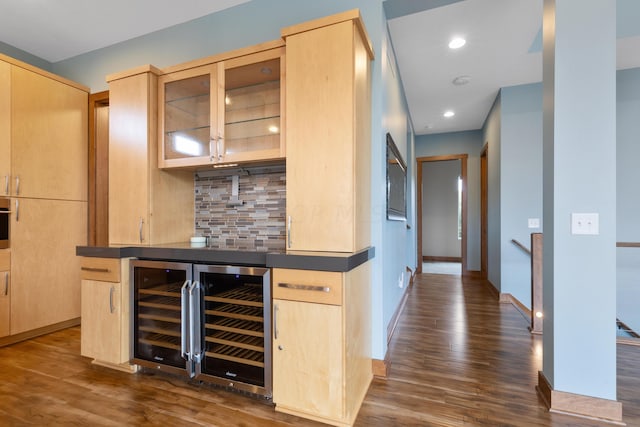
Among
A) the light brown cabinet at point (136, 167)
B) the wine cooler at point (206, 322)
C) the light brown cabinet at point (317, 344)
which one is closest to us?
the light brown cabinet at point (317, 344)

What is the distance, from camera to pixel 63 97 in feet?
9.98

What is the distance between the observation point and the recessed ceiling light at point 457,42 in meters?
2.82

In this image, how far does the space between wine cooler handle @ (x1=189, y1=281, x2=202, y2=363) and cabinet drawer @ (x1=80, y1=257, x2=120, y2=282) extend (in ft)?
2.24

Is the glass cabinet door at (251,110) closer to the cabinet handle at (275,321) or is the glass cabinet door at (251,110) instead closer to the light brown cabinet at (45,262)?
the cabinet handle at (275,321)

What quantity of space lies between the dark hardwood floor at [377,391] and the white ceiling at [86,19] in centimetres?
300

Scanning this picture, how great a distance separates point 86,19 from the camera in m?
2.72

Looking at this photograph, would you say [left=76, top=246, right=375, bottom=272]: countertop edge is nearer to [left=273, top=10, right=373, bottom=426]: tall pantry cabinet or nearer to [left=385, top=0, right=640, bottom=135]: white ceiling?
[left=273, top=10, right=373, bottom=426]: tall pantry cabinet

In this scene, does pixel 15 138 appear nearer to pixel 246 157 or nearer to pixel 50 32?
pixel 50 32

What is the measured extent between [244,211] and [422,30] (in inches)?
91.6

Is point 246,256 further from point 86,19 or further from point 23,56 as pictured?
point 23,56

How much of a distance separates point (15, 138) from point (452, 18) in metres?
4.08

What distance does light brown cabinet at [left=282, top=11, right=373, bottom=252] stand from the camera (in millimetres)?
1687

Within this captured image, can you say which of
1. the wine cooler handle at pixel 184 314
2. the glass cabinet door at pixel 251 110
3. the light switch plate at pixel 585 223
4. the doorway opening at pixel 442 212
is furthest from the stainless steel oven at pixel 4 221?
the doorway opening at pixel 442 212

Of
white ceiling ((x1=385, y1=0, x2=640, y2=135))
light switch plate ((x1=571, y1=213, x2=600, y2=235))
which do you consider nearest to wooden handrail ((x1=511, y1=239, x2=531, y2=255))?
white ceiling ((x1=385, y1=0, x2=640, y2=135))
